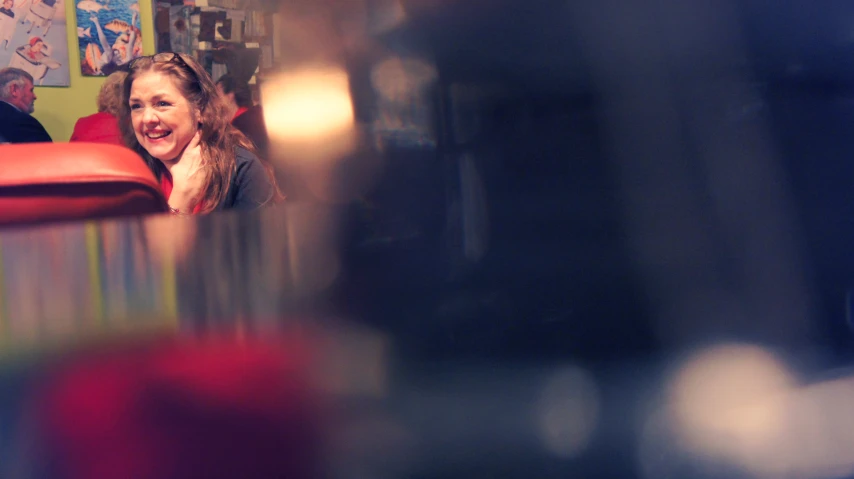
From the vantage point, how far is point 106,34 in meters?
2.72

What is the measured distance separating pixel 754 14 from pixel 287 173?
1.00m

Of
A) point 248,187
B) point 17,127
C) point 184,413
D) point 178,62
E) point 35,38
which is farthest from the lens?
point 35,38

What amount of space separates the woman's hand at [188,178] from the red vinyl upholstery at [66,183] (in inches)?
24.6

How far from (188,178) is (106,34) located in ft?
6.41

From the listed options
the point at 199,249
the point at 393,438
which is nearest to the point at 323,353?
the point at 393,438

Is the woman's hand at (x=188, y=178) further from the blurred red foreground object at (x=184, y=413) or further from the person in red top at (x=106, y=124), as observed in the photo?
the blurred red foreground object at (x=184, y=413)

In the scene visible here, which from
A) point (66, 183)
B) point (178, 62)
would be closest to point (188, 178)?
point (178, 62)

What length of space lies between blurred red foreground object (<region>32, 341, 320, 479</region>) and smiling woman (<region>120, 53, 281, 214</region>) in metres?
1.02

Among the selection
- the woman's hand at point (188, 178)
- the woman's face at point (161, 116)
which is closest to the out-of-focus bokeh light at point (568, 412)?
the woman's hand at point (188, 178)

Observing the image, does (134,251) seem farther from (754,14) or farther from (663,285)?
(754,14)

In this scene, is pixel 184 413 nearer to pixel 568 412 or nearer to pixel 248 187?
pixel 568 412

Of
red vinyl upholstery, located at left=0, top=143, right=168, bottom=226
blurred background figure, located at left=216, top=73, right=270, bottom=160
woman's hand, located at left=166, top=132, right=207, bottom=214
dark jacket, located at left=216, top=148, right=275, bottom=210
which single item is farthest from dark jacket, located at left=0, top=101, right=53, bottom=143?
red vinyl upholstery, located at left=0, top=143, right=168, bottom=226

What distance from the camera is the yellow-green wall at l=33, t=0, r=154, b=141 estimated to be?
2.64 metres

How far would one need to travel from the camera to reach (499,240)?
0.47 metres
